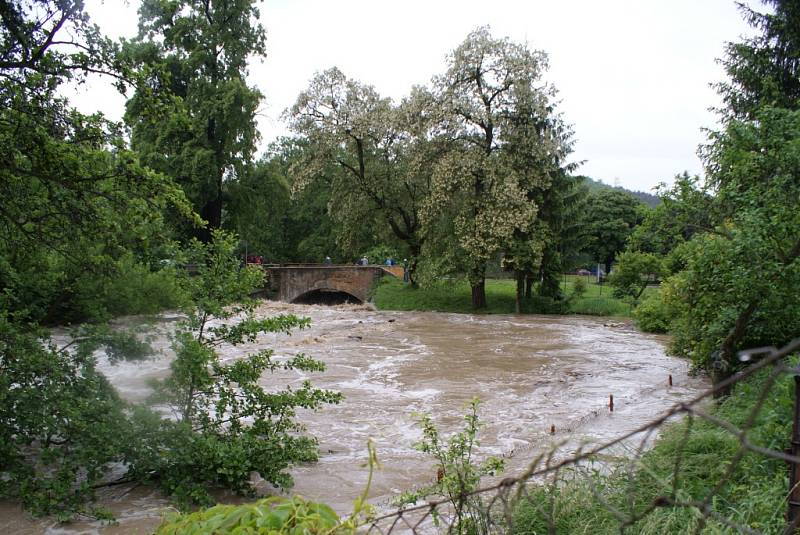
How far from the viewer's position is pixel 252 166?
116 feet

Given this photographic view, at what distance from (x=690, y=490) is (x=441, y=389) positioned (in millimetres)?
8768

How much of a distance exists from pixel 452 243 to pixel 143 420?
2264 cm

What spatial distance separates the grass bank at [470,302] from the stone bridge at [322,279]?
9.28 ft

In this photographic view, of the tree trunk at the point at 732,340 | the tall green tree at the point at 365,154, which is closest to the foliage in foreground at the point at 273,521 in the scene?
the tree trunk at the point at 732,340

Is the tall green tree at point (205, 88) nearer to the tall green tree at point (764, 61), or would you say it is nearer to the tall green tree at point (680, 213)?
the tall green tree at point (764, 61)

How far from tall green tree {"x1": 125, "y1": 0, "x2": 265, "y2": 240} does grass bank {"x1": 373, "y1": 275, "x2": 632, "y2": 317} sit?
33.1 ft

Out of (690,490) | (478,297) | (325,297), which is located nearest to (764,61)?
(478,297)

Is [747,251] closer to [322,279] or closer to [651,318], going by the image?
[651,318]

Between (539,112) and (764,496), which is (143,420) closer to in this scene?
(764,496)

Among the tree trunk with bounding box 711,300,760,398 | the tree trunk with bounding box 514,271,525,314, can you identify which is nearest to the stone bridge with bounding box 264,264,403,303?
the tree trunk with bounding box 514,271,525,314

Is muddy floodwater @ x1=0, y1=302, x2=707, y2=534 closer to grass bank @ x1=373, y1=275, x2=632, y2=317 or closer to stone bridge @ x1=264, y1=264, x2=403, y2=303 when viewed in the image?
grass bank @ x1=373, y1=275, x2=632, y2=317

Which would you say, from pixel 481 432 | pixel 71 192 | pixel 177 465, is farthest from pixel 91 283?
pixel 481 432

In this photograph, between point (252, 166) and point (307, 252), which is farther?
point (307, 252)

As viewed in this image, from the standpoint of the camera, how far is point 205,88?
32.2 meters
